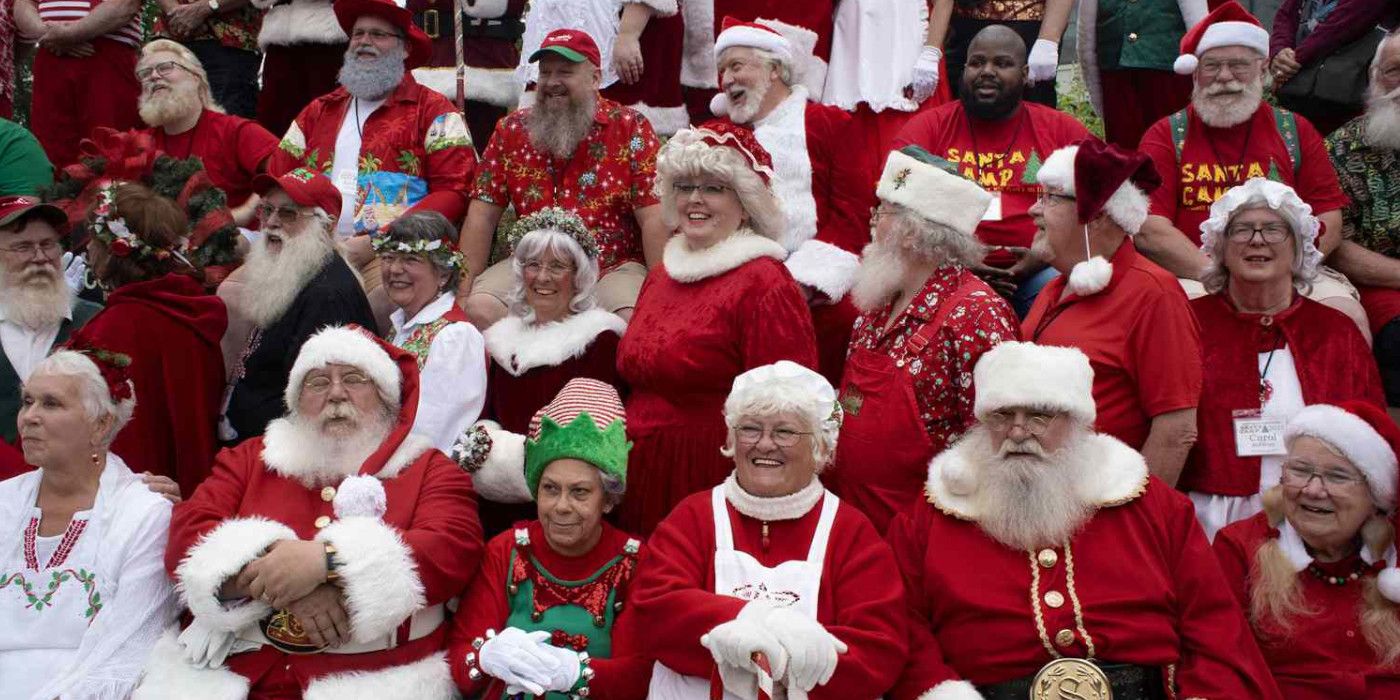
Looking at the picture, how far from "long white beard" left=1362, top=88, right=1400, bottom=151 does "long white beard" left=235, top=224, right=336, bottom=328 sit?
493 cm

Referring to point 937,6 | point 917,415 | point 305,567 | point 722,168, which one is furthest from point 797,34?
point 305,567

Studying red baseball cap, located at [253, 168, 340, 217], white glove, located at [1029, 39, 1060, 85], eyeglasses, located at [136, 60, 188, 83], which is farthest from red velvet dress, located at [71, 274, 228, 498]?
white glove, located at [1029, 39, 1060, 85]

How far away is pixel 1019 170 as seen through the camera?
739 centimetres

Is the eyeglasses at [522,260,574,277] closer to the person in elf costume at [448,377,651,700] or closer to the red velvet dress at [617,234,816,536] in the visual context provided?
the red velvet dress at [617,234,816,536]

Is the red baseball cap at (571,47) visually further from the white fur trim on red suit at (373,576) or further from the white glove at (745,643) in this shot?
the white glove at (745,643)

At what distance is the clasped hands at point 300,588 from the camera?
499 cm

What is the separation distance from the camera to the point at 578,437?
5258 millimetres

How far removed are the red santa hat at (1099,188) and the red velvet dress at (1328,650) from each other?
1261 mm

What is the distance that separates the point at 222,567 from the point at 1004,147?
4304mm

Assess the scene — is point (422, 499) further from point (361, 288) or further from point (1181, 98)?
point (1181, 98)

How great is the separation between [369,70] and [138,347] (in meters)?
2.38

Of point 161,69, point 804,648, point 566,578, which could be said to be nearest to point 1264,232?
point 804,648

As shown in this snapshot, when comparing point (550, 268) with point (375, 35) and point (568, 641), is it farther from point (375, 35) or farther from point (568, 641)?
point (375, 35)

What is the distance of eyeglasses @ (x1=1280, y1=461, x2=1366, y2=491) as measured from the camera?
196 inches
